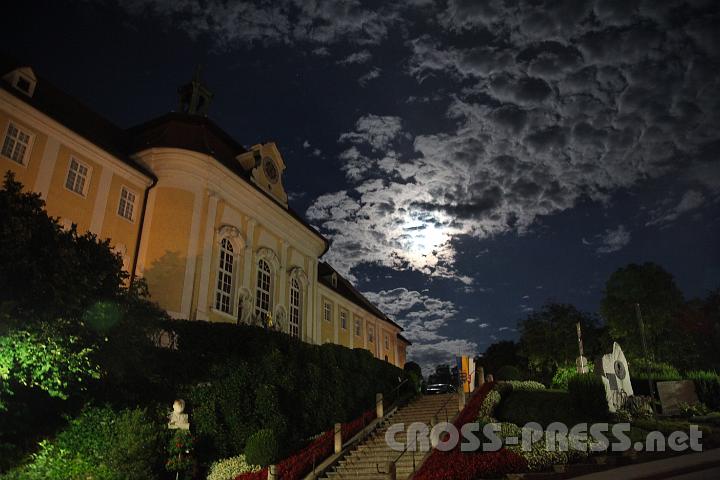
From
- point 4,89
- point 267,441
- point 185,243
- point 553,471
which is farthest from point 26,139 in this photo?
point 553,471

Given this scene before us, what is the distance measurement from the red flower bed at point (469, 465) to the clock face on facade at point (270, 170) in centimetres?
1910

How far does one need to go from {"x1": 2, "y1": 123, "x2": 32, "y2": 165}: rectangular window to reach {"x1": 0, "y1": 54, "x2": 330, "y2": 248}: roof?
112cm

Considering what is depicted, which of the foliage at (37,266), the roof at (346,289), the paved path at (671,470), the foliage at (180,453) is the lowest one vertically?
the paved path at (671,470)

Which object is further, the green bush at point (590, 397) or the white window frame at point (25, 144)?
the green bush at point (590, 397)

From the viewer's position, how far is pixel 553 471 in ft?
47.0

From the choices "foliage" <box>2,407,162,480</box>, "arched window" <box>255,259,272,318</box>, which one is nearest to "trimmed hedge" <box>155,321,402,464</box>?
"foliage" <box>2,407,162,480</box>

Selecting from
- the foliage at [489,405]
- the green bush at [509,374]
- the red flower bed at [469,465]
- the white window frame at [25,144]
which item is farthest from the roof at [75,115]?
the green bush at [509,374]

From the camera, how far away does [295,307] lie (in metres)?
31.2

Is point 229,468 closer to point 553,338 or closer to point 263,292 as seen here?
point 263,292

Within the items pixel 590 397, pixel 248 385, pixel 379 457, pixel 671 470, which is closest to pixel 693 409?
pixel 590 397

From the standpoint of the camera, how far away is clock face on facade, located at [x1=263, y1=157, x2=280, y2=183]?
30.4 meters

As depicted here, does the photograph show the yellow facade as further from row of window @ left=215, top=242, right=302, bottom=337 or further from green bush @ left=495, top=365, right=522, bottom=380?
green bush @ left=495, top=365, right=522, bottom=380

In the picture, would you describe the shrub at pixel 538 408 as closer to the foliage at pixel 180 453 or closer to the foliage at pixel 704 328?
the foliage at pixel 180 453

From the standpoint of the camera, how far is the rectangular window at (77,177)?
832 inches
